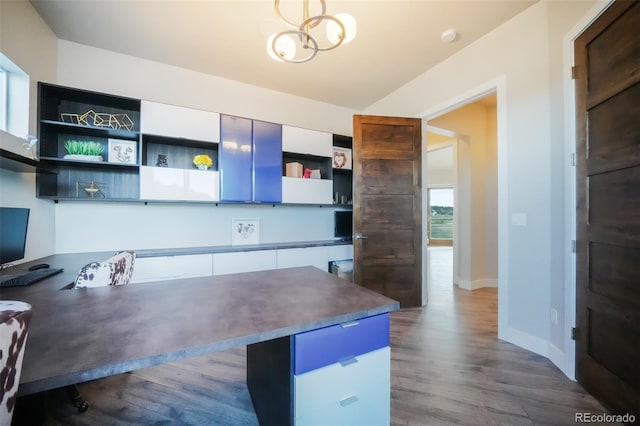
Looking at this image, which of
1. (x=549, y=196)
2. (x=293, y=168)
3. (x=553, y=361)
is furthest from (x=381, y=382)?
(x=293, y=168)

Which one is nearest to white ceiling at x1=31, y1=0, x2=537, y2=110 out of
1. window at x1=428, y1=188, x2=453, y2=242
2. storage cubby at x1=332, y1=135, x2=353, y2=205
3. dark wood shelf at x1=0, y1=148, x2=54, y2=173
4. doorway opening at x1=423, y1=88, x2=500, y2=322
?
storage cubby at x1=332, y1=135, x2=353, y2=205

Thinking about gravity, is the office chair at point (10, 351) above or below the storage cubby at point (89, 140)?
below

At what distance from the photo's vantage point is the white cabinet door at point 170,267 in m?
2.38

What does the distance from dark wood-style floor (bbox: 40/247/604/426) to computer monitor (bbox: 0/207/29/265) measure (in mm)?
929

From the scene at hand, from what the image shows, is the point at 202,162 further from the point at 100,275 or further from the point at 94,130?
the point at 100,275

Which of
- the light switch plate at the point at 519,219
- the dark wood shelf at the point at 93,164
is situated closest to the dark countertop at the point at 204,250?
the dark wood shelf at the point at 93,164

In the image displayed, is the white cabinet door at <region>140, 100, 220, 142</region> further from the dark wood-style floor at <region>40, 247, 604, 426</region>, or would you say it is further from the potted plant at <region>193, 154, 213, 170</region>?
the dark wood-style floor at <region>40, 247, 604, 426</region>

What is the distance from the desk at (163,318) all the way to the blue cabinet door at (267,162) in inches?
A: 68.3

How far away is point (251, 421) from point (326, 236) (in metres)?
2.60

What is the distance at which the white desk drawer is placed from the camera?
2.95ft

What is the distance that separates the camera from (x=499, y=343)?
2221 mm

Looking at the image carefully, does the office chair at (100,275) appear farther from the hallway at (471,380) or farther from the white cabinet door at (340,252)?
the white cabinet door at (340,252)

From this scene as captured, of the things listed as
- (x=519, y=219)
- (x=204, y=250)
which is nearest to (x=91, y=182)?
(x=204, y=250)

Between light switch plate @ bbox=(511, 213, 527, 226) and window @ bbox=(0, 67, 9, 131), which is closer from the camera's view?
window @ bbox=(0, 67, 9, 131)
